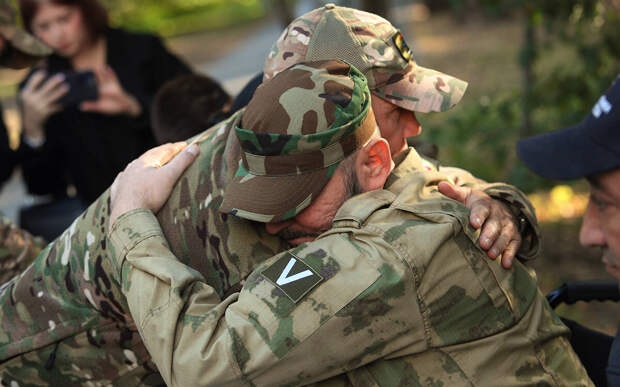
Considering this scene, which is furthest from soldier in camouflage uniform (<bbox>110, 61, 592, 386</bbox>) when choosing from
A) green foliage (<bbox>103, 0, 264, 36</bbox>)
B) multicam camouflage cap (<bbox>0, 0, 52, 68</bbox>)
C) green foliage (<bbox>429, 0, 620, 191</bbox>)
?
green foliage (<bbox>103, 0, 264, 36</bbox>)

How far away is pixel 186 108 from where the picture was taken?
2.88 meters

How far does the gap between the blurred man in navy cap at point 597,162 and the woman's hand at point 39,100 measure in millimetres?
2815

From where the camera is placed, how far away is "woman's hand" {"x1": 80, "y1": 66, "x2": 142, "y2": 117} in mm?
3793

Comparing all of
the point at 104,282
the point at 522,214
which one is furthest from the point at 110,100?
the point at 522,214

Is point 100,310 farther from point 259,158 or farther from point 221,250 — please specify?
point 259,158

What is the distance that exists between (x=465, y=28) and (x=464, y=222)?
16.2m

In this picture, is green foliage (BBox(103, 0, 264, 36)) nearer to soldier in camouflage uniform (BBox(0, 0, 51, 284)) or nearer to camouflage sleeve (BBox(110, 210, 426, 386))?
soldier in camouflage uniform (BBox(0, 0, 51, 284))

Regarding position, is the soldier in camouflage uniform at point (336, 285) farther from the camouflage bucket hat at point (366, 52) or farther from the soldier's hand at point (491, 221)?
the camouflage bucket hat at point (366, 52)

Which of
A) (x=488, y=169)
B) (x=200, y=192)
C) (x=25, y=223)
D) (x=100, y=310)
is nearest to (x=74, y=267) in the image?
(x=100, y=310)

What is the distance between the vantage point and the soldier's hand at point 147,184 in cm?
191

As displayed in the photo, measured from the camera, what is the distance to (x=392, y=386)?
1666mm

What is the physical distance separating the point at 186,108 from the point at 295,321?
1.59 meters

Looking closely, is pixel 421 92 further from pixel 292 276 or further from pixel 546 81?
pixel 546 81

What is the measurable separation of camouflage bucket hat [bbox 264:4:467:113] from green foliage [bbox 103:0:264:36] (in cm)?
2117
